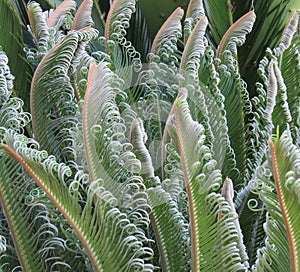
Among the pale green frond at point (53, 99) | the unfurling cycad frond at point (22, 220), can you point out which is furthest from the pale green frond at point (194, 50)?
the unfurling cycad frond at point (22, 220)

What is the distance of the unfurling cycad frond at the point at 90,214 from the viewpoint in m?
0.68

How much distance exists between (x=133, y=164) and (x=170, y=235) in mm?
131

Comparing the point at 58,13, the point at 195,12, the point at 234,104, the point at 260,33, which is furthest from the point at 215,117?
the point at 260,33

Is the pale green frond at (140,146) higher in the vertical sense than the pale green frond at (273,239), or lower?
higher

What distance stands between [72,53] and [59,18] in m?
0.20

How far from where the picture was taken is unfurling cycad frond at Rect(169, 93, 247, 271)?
0.69 metres

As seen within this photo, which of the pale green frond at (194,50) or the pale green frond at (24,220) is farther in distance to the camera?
the pale green frond at (194,50)

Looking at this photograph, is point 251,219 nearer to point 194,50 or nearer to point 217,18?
point 194,50

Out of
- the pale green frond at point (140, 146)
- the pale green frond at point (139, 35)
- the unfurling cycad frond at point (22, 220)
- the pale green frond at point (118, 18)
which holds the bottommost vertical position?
the unfurling cycad frond at point (22, 220)

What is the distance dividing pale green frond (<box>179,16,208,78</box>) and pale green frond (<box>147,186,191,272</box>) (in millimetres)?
294

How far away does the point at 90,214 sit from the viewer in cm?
70

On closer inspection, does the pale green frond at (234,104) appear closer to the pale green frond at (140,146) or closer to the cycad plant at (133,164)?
the cycad plant at (133,164)

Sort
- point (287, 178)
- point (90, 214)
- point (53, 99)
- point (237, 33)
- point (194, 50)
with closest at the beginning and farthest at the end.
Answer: point (287, 178), point (90, 214), point (53, 99), point (194, 50), point (237, 33)

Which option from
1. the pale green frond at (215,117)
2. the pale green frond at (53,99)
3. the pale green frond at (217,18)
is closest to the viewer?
the pale green frond at (53,99)
